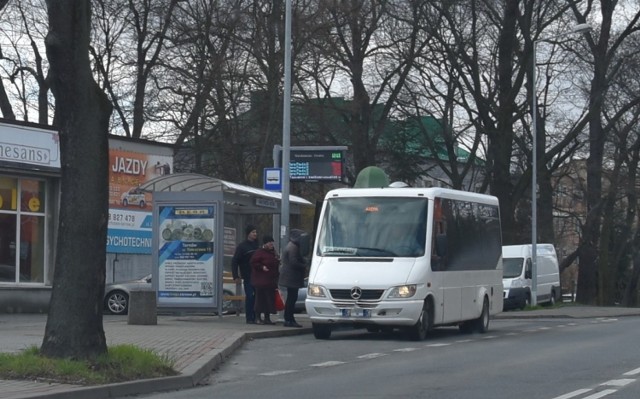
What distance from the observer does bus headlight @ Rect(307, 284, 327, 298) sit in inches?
802

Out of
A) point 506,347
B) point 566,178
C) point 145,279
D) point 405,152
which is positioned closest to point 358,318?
point 506,347

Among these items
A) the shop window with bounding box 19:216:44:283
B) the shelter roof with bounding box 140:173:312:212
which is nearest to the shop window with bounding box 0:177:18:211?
the shop window with bounding box 19:216:44:283

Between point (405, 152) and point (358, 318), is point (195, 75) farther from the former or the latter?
point (358, 318)

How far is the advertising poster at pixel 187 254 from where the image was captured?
23.7m

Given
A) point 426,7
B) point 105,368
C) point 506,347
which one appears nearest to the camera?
point 105,368

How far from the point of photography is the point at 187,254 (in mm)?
23812

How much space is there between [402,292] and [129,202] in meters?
15.9

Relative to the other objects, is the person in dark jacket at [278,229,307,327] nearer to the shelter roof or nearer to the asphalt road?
the asphalt road

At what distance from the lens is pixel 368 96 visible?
43000mm

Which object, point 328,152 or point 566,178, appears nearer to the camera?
point 328,152

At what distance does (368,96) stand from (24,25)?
1234cm

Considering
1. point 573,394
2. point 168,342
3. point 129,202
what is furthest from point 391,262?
point 129,202

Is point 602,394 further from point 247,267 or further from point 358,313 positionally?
point 247,267

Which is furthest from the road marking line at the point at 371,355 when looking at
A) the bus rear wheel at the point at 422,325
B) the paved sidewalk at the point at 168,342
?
the bus rear wheel at the point at 422,325
